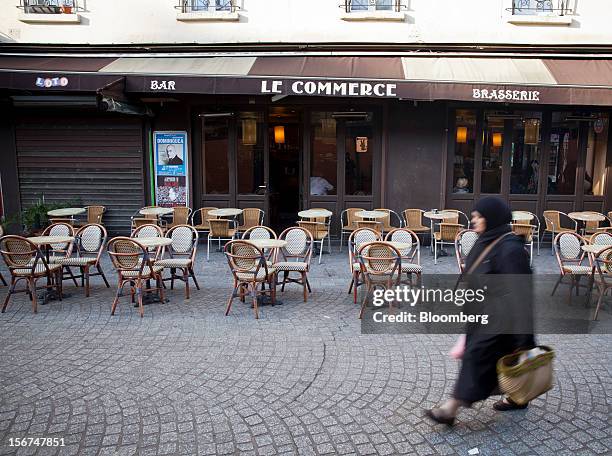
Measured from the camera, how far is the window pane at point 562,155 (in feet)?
36.7

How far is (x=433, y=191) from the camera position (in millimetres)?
11195

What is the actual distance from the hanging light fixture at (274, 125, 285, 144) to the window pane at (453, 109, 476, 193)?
13.8 feet

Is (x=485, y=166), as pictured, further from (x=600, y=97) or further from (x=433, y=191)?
(x=600, y=97)

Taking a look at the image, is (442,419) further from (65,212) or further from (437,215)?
(65,212)

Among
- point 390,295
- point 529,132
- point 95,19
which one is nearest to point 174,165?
point 95,19

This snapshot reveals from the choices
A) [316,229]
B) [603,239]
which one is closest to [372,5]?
[316,229]

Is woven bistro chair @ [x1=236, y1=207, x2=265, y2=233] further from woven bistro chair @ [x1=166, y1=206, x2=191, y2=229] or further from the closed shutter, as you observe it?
the closed shutter

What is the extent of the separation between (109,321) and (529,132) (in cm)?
911

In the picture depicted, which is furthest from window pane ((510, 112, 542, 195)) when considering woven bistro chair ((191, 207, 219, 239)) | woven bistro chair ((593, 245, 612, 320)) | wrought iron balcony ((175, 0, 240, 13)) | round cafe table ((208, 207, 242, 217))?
wrought iron balcony ((175, 0, 240, 13))

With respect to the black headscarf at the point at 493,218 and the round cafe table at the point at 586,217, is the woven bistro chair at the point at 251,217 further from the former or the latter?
the black headscarf at the point at 493,218

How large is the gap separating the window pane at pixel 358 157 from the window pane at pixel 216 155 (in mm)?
2673

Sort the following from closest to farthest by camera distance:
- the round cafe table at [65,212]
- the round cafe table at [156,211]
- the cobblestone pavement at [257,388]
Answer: the cobblestone pavement at [257,388]
the round cafe table at [65,212]
the round cafe table at [156,211]

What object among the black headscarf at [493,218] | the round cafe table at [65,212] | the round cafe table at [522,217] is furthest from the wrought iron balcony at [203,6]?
the black headscarf at [493,218]

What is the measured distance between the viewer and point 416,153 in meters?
11.1
